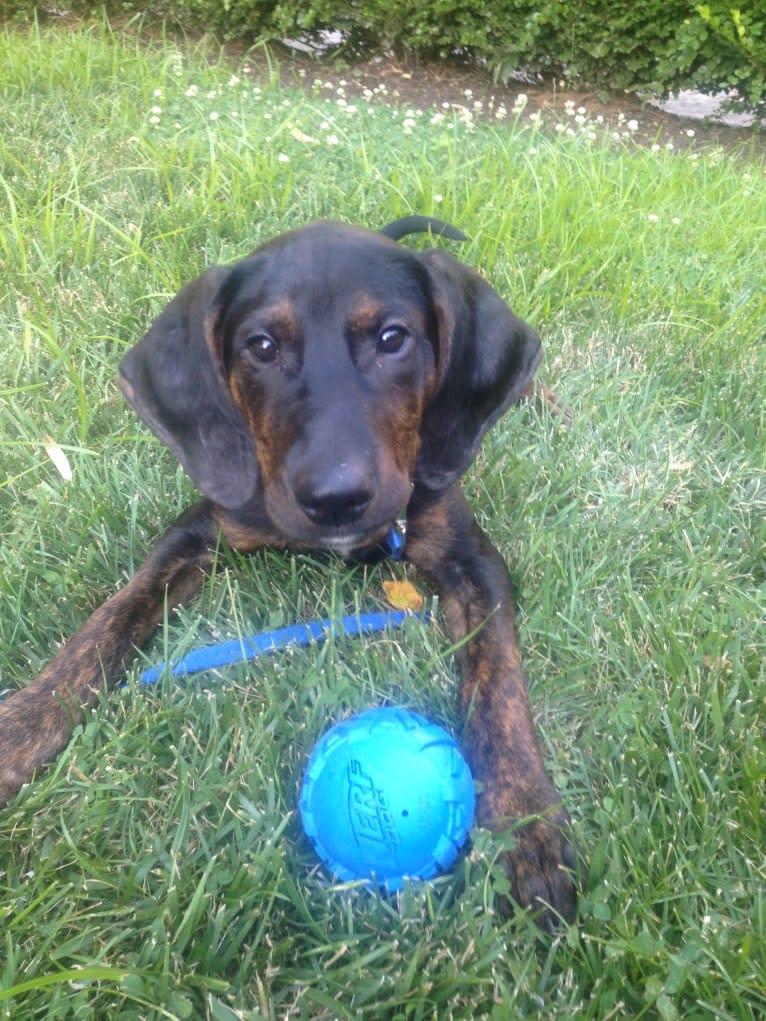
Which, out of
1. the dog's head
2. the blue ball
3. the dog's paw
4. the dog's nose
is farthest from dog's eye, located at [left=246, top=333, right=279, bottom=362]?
the dog's paw

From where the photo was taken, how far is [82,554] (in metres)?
2.76

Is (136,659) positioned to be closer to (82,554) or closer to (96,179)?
(82,554)

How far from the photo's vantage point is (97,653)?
2.30 m

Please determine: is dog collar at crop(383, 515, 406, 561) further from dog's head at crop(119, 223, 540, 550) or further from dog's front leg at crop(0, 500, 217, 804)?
dog's front leg at crop(0, 500, 217, 804)

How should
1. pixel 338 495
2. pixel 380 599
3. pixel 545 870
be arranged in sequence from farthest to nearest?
pixel 380 599, pixel 338 495, pixel 545 870

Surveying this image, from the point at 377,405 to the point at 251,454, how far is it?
456mm

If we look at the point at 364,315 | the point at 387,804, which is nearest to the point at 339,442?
the point at 364,315

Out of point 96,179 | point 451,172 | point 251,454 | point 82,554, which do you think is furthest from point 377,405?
point 96,179

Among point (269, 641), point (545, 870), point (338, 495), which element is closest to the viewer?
point (545, 870)

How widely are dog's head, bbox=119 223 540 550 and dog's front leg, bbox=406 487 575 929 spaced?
0.61ft

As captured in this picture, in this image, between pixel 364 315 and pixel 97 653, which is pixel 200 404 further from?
pixel 97 653

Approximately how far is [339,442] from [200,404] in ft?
2.03

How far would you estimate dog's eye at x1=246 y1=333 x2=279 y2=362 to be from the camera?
242cm

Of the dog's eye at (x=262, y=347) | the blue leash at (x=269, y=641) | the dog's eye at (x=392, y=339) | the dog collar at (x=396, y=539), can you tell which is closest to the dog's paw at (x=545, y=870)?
the blue leash at (x=269, y=641)
